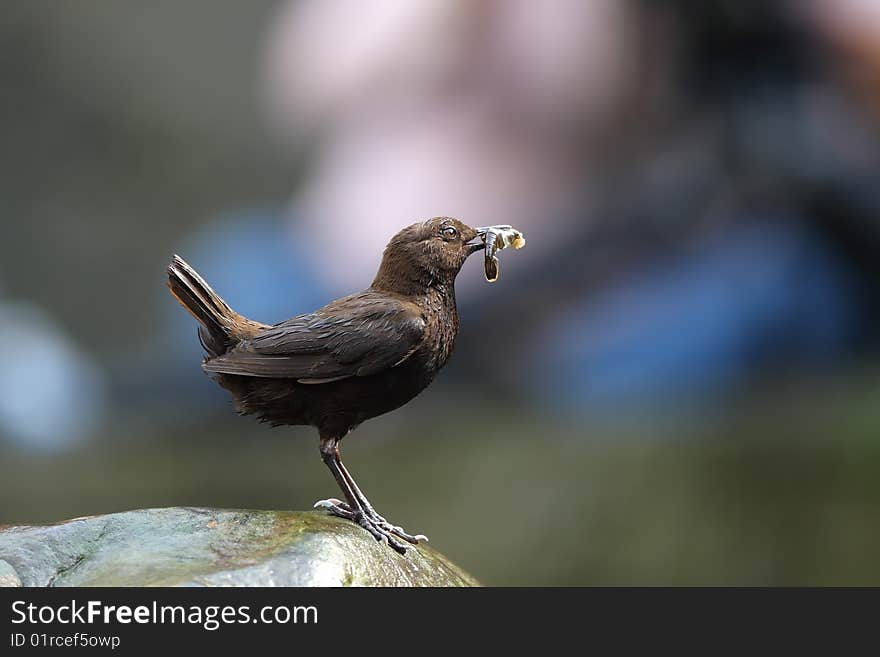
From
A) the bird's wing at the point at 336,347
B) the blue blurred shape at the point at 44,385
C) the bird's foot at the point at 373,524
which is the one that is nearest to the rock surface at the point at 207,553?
the bird's foot at the point at 373,524

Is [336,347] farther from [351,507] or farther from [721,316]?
[721,316]

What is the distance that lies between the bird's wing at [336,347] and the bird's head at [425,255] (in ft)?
0.37

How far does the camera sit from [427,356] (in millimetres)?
2826

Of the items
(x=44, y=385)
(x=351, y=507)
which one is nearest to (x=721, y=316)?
(x=351, y=507)

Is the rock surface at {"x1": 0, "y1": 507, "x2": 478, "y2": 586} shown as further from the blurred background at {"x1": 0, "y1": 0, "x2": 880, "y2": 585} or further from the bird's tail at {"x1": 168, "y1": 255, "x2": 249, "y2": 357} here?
the blurred background at {"x1": 0, "y1": 0, "x2": 880, "y2": 585}

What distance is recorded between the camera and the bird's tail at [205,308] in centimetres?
287

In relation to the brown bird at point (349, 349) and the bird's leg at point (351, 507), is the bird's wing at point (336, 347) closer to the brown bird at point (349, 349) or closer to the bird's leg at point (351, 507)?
the brown bird at point (349, 349)

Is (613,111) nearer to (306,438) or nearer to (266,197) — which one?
(266,197)

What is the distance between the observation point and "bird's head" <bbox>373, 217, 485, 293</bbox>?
2926mm

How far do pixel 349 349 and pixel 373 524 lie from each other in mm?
507

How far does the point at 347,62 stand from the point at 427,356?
3436 mm

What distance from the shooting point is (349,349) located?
9.07ft

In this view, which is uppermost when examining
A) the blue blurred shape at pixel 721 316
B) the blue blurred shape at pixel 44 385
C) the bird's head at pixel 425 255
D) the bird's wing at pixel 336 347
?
the blue blurred shape at pixel 44 385

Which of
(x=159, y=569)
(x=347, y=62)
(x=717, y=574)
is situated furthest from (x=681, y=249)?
(x=159, y=569)
